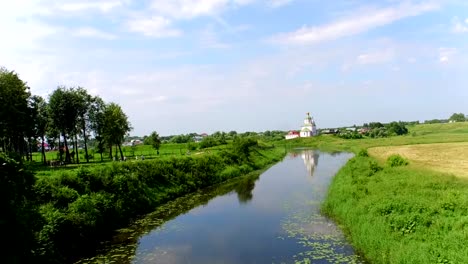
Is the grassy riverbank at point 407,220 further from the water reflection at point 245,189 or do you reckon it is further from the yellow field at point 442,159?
the yellow field at point 442,159

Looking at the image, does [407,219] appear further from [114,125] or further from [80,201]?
[114,125]

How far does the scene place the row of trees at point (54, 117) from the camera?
44375 millimetres

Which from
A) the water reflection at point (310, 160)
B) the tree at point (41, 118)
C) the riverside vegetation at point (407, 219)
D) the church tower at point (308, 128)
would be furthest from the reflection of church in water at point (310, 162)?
the church tower at point (308, 128)

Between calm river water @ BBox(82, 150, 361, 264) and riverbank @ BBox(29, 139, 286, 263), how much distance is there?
129 centimetres

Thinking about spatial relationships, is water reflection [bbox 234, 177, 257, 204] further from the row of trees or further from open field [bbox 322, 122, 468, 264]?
the row of trees

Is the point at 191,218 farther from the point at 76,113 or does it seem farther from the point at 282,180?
the point at 76,113

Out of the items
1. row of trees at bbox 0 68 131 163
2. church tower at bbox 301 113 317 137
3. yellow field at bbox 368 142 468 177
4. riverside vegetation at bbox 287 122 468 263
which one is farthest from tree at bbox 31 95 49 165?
church tower at bbox 301 113 317 137

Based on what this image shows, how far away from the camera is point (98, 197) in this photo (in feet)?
84.0

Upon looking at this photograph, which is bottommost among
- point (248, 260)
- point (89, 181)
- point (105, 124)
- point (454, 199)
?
point (248, 260)

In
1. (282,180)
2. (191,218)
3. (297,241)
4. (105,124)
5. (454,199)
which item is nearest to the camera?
(454,199)

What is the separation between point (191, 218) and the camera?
92.3ft

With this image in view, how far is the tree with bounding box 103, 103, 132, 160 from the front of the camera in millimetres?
61250

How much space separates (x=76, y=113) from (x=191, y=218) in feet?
124

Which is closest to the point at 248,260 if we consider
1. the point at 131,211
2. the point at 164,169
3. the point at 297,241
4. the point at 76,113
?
the point at 297,241
